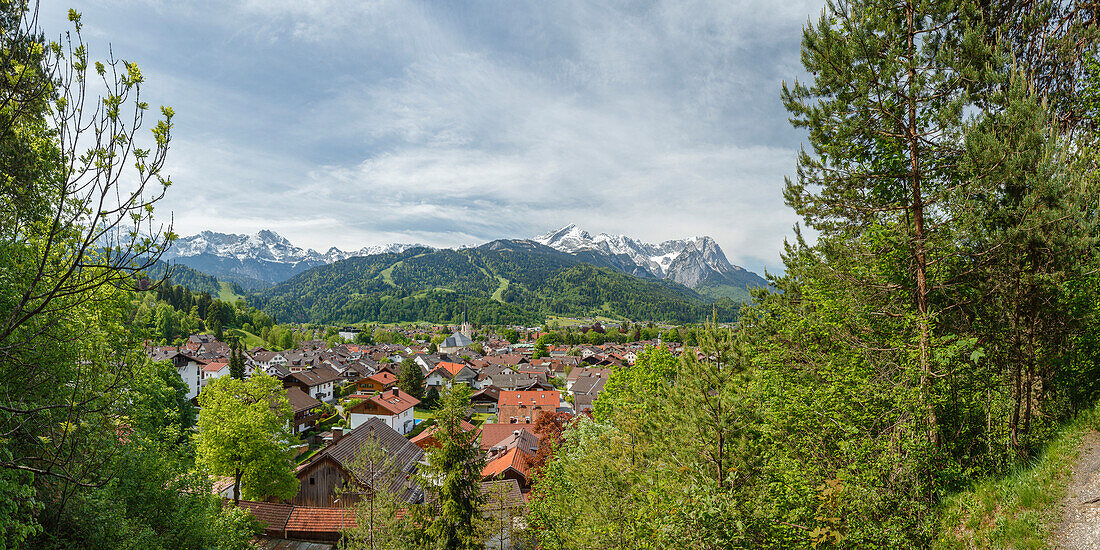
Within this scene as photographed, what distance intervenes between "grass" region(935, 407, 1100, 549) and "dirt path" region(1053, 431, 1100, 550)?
94 millimetres

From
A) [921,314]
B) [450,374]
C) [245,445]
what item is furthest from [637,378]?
[450,374]

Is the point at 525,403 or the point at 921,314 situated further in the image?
the point at 525,403

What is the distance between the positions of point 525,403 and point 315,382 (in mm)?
31075

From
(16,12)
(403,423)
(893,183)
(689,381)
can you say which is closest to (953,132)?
(893,183)

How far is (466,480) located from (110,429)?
30.8 feet

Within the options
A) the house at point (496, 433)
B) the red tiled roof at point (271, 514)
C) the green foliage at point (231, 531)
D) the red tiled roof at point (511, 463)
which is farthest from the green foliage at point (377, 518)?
the house at point (496, 433)

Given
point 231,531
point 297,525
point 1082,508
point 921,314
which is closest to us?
point 1082,508

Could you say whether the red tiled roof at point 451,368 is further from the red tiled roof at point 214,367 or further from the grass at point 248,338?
the grass at point 248,338

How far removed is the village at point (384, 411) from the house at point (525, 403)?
0.46 feet

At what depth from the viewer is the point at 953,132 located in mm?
8828

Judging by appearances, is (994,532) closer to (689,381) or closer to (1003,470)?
(1003,470)

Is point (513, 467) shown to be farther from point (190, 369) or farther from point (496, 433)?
point (190, 369)

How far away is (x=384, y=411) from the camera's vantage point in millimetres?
47906

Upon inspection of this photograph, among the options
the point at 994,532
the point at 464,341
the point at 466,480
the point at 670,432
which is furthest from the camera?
the point at 464,341
